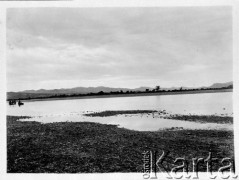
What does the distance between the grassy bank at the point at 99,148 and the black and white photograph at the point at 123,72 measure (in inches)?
1.4

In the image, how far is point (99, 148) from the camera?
11133 millimetres

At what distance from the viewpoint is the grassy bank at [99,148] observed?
10.1 meters

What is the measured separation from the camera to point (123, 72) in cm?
1302

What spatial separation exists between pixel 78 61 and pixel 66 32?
1.46 m

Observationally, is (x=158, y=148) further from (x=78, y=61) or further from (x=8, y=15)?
(x=8, y=15)

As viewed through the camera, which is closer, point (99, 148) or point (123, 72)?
point (99, 148)

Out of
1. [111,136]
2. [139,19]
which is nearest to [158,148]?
[111,136]

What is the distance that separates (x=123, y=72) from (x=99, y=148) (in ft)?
12.0

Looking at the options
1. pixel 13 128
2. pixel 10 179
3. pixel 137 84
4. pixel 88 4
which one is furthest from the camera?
pixel 137 84

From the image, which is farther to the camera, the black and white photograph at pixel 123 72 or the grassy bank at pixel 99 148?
the black and white photograph at pixel 123 72

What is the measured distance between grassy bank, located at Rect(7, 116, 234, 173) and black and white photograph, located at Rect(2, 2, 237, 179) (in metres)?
0.04

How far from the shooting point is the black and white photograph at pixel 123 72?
405 inches

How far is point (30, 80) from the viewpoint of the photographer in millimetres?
12562

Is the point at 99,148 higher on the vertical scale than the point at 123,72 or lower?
lower
